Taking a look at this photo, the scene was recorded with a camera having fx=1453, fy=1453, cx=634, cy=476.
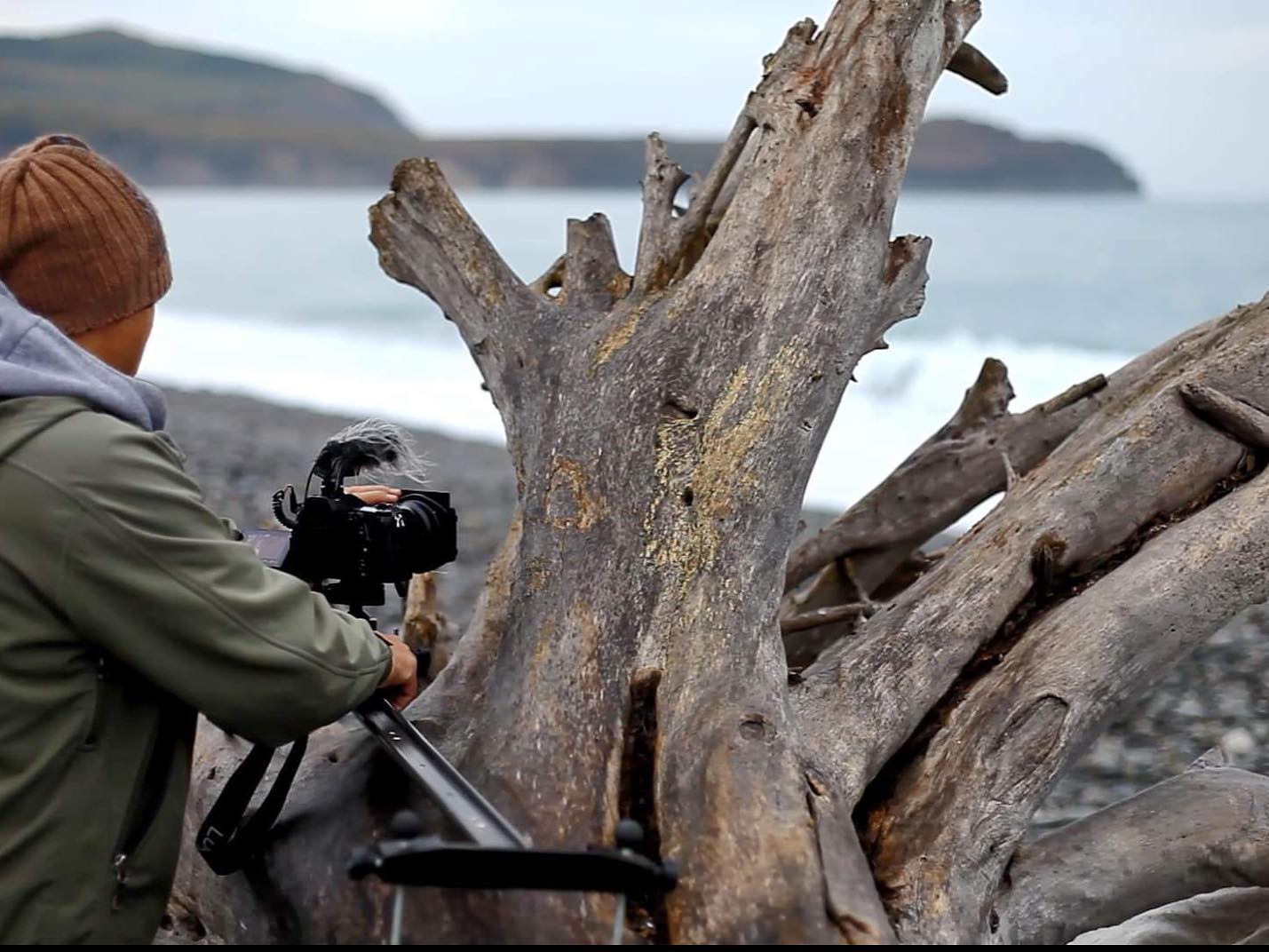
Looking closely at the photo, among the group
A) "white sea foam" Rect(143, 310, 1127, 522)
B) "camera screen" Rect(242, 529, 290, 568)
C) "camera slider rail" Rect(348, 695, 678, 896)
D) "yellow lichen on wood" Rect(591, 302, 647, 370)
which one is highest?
"yellow lichen on wood" Rect(591, 302, 647, 370)

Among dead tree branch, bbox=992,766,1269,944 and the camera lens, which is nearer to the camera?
the camera lens

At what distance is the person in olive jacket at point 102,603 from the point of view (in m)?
1.80

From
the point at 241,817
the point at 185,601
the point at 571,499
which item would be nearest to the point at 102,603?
the point at 185,601

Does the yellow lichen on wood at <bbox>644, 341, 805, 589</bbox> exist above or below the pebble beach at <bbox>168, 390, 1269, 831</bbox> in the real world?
above

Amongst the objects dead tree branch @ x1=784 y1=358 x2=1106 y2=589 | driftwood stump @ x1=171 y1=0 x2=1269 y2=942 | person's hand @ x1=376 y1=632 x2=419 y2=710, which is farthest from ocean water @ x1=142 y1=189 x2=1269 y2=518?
person's hand @ x1=376 y1=632 x2=419 y2=710

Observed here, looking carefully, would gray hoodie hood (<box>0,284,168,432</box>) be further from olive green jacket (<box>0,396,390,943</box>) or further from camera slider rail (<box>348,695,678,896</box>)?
camera slider rail (<box>348,695,678,896</box>)

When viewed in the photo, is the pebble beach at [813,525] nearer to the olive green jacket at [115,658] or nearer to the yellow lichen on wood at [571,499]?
the yellow lichen on wood at [571,499]

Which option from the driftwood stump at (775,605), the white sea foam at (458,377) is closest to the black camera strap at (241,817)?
the driftwood stump at (775,605)

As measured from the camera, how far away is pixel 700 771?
244 centimetres

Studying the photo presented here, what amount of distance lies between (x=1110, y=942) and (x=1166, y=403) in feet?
4.21

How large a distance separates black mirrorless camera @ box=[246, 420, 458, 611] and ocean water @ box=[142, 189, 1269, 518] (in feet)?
24.4

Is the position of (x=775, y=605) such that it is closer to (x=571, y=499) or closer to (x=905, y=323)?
→ (x=571, y=499)

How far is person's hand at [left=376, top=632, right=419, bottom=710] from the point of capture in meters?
2.26

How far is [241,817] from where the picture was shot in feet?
8.02
